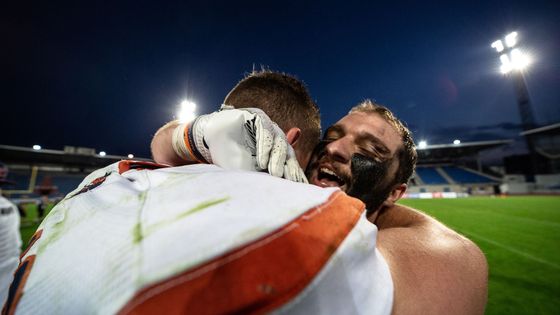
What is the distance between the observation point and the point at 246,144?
→ 4.17 feet

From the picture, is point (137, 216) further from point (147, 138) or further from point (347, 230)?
point (147, 138)

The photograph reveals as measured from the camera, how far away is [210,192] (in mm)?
568

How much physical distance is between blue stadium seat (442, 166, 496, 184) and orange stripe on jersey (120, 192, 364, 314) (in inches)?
1864

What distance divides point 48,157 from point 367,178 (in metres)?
46.4

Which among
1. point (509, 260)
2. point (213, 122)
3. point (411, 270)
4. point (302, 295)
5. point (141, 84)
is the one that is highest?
point (141, 84)

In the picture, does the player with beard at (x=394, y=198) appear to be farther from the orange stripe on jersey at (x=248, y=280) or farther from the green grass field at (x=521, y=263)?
the green grass field at (x=521, y=263)

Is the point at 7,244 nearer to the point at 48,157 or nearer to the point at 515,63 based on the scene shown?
the point at 515,63

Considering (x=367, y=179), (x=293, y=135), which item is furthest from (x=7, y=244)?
(x=367, y=179)

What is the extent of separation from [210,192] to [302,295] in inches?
11.1

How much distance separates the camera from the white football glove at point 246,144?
1.23 meters

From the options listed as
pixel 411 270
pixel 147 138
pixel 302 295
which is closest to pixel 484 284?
pixel 411 270

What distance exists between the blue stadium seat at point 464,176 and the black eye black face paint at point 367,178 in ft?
148

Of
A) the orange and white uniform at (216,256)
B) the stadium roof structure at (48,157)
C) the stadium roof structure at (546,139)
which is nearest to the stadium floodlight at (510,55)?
the stadium roof structure at (546,139)

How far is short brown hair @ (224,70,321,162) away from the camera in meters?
2.02
